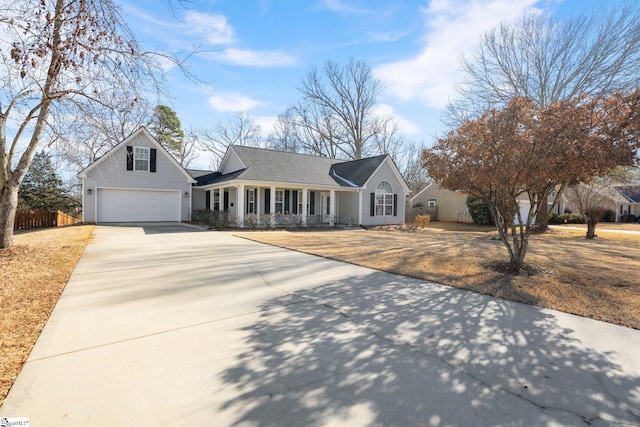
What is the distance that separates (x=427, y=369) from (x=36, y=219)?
2140 centimetres

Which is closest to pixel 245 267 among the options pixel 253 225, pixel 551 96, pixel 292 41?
pixel 292 41

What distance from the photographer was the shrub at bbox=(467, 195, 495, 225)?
79.1 ft

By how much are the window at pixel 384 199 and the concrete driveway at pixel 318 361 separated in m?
17.1

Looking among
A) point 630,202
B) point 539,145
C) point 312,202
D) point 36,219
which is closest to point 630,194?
point 630,202

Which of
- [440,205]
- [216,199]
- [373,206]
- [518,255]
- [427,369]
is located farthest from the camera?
[440,205]

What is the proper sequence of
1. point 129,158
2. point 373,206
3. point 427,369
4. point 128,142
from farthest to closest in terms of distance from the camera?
1. point 373,206
2. point 129,158
3. point 128,142
4. point 427,369

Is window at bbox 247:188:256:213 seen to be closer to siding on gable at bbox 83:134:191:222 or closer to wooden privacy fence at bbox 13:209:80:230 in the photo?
siding on gable at bbox 83:134:191:222

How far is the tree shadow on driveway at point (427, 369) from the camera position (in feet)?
7.68

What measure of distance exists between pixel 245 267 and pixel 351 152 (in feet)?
105

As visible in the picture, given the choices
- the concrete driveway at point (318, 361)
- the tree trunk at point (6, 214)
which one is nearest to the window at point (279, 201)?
the tree trunk at point (6, 214)

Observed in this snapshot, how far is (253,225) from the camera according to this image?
17.7 metres

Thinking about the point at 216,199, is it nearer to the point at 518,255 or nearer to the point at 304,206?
the point at 304,206

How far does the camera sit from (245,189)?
1969 cm

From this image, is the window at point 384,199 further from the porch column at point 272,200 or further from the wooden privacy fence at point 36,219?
the wooden privacy fence at point 36,219
